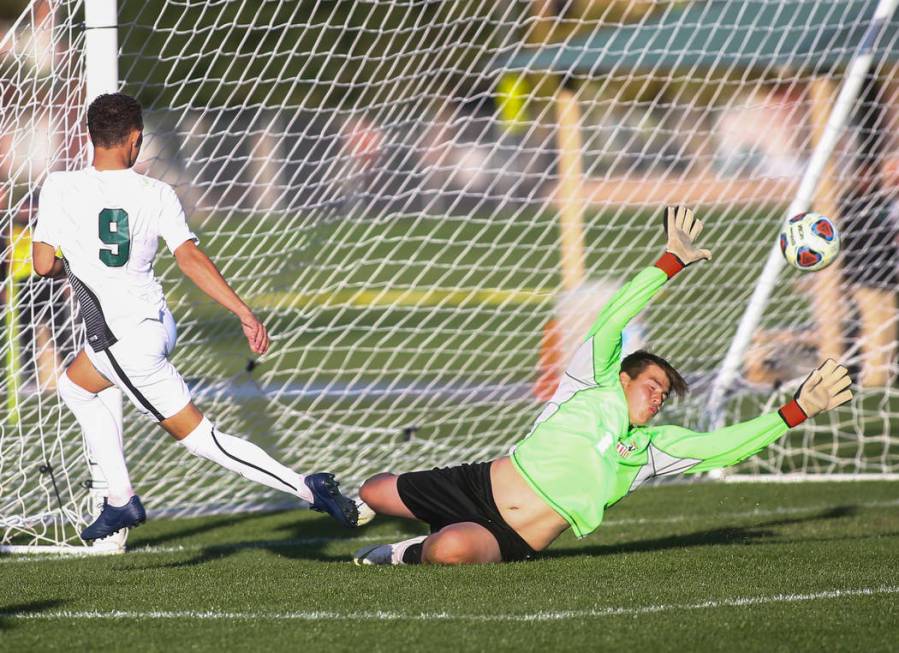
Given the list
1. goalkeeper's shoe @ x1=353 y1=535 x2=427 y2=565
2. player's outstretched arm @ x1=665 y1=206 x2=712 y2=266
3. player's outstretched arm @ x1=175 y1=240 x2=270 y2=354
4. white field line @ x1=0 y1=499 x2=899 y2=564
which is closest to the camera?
player's outstretched arm @ x1=175 y1=240 x2=270 y2=354

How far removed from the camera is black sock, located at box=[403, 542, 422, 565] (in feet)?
20.2

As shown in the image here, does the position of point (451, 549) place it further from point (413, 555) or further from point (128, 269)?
point (128, 269)

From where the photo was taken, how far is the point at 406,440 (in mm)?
9242

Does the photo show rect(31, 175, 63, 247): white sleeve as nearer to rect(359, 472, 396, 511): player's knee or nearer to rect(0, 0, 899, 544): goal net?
rect(0, 0, 899, 544): goal net

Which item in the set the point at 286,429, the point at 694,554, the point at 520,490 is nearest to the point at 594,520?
the point at 520,490

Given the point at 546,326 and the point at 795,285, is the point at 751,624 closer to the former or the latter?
the point at 546,326

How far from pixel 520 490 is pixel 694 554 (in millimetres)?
1050

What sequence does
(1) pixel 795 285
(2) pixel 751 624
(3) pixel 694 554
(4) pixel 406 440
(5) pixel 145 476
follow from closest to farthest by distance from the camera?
1. (2) pixel 751 624
2. (3) pixel 694 554
3. (5) pixel 145 476
4. (4) pixel 406 440
5. (1) pixel 795 285

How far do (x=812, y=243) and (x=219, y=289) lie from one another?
3.06 metres

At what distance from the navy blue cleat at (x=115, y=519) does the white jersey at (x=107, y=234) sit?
28.4 inches

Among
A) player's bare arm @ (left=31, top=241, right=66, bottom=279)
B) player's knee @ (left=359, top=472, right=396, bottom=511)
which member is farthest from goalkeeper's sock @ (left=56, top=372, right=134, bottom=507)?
player's knee @ (left=359, top=472, right=396, bottom=511)

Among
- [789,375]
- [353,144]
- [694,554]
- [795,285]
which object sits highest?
[353,144]

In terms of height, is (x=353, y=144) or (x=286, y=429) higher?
(x=353, y=144)

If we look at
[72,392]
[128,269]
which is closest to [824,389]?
[128,269]
